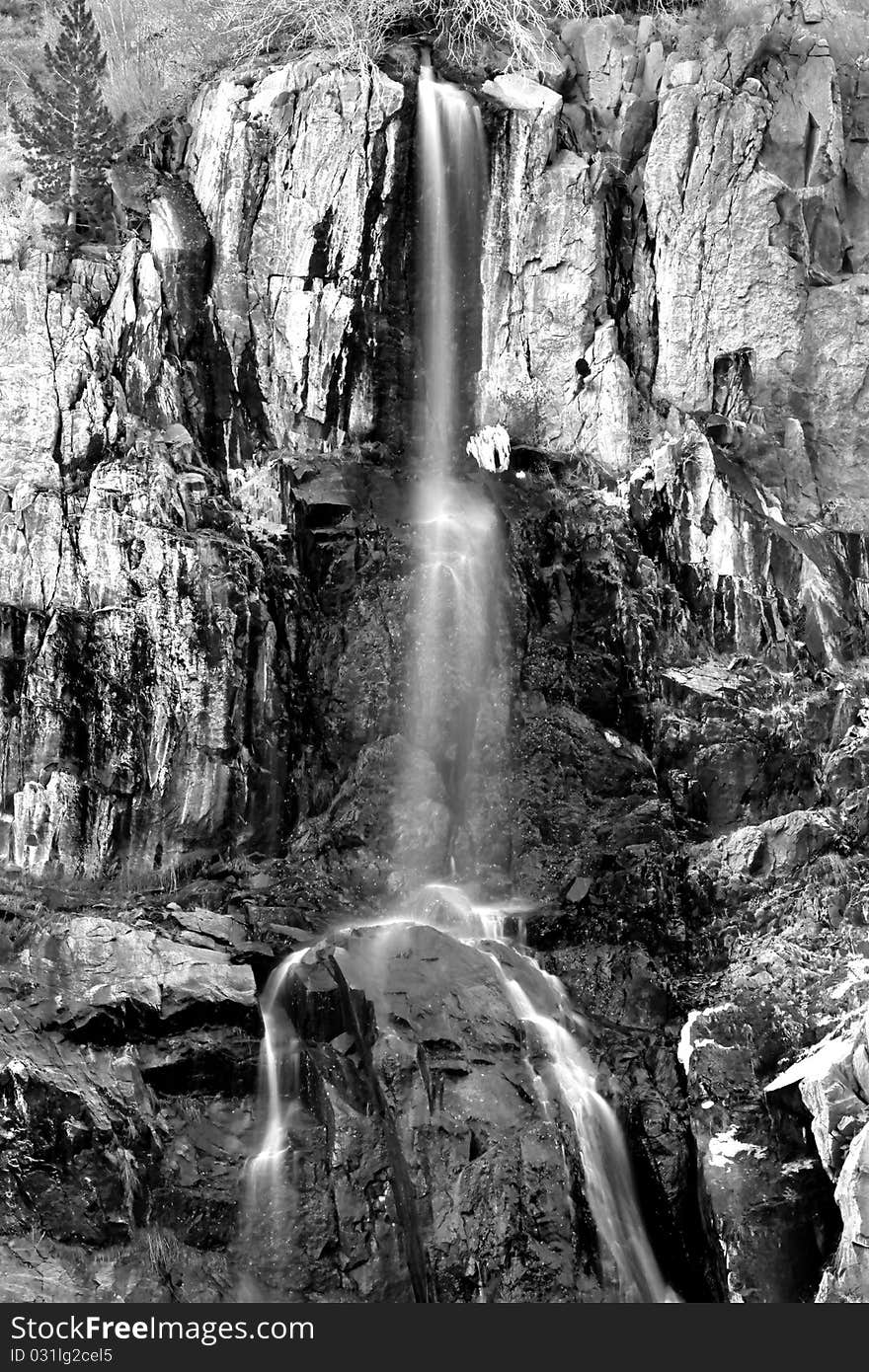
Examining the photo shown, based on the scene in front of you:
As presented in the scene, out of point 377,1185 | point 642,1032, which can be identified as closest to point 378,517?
point 642,1032

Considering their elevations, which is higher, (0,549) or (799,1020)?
(0,549)

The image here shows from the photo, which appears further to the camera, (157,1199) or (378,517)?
(378,517)

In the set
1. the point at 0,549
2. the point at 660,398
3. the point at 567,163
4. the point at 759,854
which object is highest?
the point at 567,163

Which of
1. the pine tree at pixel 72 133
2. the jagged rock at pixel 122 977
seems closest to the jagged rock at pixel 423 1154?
the jagged rock at pixel 122 977

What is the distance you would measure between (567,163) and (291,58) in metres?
4.29

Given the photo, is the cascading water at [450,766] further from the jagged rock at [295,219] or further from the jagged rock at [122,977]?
the jagged rock at [295,219]

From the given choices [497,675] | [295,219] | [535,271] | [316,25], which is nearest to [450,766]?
[497,675]

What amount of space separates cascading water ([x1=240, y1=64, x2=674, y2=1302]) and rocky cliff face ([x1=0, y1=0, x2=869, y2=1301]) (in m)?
0.23

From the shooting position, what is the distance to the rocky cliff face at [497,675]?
42.1 feet

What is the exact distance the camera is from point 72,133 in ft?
62.8

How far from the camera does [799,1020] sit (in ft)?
46.9

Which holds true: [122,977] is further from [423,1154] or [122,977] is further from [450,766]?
[450,766]

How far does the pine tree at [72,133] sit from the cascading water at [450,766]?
4511 millimetres

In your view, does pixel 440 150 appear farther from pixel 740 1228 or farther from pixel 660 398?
pixel 740 1228
